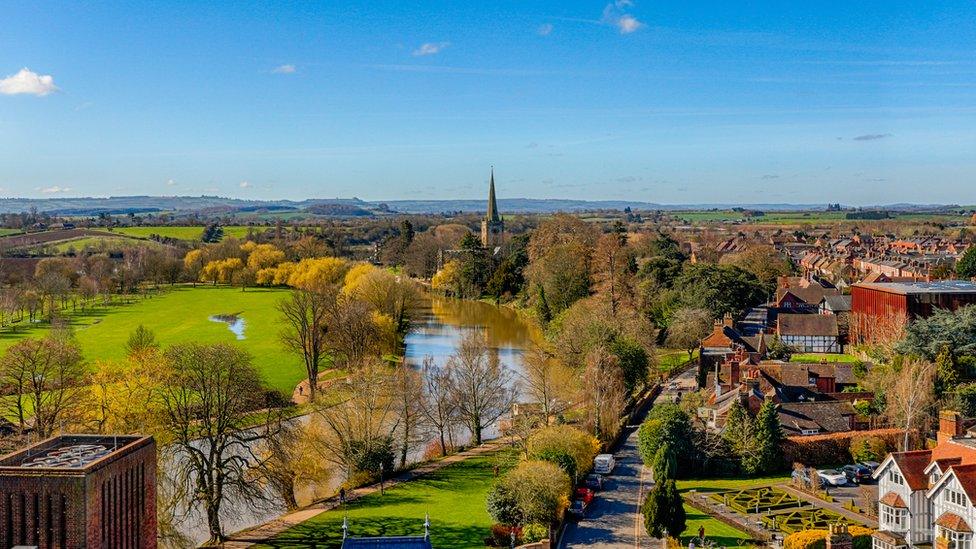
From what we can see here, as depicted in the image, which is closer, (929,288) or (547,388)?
(547,388)

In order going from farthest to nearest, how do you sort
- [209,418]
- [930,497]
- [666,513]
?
[209,418]
[666,513]
[930,497]

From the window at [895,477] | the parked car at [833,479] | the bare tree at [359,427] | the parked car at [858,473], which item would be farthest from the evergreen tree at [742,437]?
the bare tree at [359,427]

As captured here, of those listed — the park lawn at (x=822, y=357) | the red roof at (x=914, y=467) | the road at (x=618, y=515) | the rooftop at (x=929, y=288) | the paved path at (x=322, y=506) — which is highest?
the rooftop at (x=929, y=288)

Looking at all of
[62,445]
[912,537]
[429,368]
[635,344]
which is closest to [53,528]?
[62,445]

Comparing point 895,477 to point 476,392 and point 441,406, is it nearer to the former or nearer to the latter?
point 476,392

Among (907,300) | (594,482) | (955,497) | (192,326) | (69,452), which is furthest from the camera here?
(192,326)


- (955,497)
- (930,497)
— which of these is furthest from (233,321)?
(955,497)

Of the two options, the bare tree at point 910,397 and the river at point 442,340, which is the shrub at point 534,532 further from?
the bare tree at point 910,397
